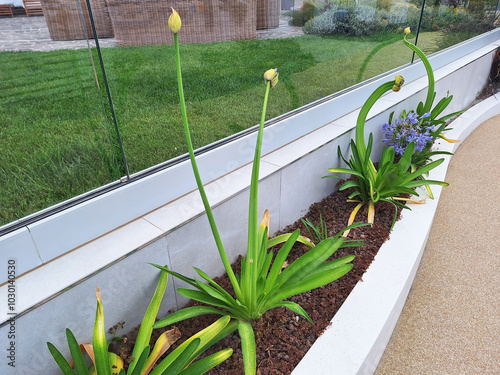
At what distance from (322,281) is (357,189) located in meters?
1.00

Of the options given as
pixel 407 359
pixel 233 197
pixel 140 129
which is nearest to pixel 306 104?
pixel 233 197

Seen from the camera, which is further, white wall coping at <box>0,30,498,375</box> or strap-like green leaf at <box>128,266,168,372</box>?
strap-like green leaf at <box>128,266,168,372</box>

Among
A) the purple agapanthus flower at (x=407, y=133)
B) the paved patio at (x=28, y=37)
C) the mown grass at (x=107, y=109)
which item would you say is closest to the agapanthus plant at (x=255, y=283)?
the mown grass at (x=107, y=109)

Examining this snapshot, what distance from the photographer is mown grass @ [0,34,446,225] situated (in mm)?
1143

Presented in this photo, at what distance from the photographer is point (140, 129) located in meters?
1.45

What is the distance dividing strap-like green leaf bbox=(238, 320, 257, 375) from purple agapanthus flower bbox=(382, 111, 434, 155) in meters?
1.60

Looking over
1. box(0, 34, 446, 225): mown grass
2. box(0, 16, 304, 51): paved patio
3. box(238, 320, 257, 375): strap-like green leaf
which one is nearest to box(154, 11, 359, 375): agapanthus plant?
box(238, 320, 257, 375): strap-like green leaf

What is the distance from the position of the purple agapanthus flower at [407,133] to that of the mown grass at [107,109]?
88 centimetres

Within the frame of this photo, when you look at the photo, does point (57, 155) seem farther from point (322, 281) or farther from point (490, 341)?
point (490, 341)

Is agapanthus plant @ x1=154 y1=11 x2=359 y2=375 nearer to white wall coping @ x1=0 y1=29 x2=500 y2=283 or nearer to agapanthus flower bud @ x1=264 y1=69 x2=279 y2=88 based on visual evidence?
agapanthus flower bud @ x1=264 y1=69 x2=279 y2=88

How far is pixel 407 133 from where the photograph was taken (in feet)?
7.64

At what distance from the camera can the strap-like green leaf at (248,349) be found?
1.12 m

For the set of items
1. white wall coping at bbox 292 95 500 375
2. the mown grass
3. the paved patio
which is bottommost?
white wall coping at bbox 292 95 500 375

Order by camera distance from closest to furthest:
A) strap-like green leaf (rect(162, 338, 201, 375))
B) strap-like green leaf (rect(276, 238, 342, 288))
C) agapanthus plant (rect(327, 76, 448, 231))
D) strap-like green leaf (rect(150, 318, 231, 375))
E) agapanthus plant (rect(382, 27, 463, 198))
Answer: strap-like green leaf (rect(162, 338, 201, 375)) < strap-like green leaf (rect(150, 318, 231, 375)) < strap-like green leaf (rect(276, 238, 342, 288)) < agapanthus plant (rect(327, 76, 448, 231)) < agapanthus plant (rect(382, 27, 463, 198))
